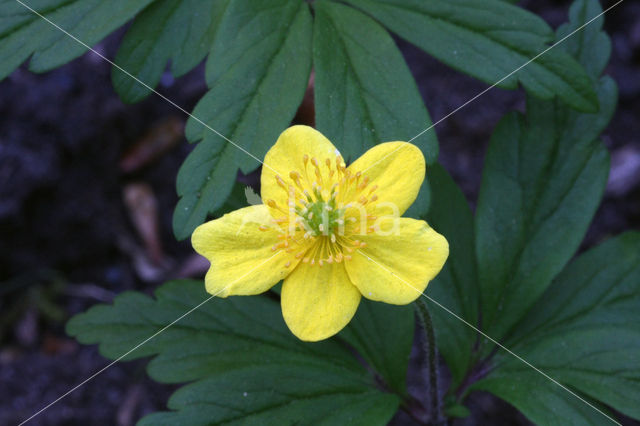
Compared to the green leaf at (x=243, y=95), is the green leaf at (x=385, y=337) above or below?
below

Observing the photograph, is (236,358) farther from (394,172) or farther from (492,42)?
(492,42)

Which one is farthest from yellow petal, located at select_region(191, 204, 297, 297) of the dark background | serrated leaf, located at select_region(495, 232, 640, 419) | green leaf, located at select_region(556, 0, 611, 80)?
the dark background

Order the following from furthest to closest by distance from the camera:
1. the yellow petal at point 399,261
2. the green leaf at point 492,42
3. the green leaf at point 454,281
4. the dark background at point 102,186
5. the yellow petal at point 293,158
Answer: the dark background at point 102,186, the green leaf at point 454,281, the green leaf at point 492,42, the yellow petal at point 293,158, the yellow petal at point 399,261

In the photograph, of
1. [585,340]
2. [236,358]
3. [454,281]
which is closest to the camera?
[585,340]

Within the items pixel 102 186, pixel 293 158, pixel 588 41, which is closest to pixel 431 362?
pixel 293 158

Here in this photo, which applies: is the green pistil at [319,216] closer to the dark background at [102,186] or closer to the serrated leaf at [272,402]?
the serrated leaf at [272,402]

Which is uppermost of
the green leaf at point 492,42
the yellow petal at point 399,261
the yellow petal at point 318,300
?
the green leaf at point 492,42

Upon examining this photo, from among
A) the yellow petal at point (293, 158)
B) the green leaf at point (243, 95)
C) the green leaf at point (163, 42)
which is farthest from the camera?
the green leaf at point (163, 42)

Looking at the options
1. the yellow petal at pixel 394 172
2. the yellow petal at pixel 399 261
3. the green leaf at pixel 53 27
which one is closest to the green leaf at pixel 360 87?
the yellow petal at pixel 394 172
